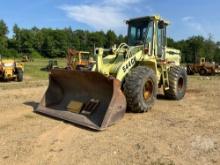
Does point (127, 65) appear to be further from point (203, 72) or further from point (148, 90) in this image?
point (203, 72)

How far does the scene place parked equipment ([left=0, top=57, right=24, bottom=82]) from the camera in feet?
54.4

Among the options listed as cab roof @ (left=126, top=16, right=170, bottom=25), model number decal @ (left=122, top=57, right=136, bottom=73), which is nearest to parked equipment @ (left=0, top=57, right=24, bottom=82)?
cab roof @ (left=126, top=16, right=170, bottom=25)

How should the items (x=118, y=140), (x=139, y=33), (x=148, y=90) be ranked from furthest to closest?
(x=139, y=33) → (x=148, y=90) → (x=118, y=140)

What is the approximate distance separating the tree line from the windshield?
4802cm

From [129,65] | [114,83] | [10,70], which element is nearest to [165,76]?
[129,65]

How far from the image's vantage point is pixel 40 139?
519cm

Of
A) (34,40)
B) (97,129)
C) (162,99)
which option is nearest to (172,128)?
(97,129)

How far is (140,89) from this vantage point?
682 cm

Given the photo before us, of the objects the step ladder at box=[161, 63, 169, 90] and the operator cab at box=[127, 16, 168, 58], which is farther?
the step ladder at box=[161, 63, 169, 90]

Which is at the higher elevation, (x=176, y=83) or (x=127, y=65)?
(x=127, y=65)

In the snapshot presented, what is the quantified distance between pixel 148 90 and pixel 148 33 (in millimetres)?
1763

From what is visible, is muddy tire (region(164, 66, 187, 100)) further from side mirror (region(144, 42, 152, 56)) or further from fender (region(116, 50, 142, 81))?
fender (region(116, 50, 142, 81))

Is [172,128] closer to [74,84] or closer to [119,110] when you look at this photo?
[119,110]

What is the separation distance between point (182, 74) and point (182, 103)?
1.26m
